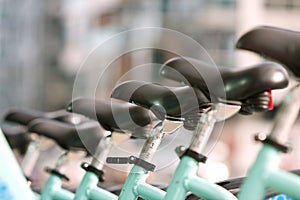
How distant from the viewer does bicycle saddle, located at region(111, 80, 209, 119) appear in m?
2.44

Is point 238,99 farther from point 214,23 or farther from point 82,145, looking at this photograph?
point 214,23

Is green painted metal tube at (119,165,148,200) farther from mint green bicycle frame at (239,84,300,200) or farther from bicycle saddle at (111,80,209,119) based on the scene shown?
mint green bicycle frame at (239,84,300,200)

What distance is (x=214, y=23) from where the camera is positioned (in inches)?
1059

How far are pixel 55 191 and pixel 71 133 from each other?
25 cm

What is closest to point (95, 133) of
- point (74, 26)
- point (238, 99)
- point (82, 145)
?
point (82, 145)

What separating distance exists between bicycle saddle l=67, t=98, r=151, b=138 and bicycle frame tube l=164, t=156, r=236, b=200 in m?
0.26

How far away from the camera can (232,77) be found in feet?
7.51

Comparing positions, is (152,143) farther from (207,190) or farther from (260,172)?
(260,172)

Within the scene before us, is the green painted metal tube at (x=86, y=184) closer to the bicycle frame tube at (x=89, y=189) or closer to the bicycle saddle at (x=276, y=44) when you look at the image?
the bicycle frame tube at (x=89, y=189)

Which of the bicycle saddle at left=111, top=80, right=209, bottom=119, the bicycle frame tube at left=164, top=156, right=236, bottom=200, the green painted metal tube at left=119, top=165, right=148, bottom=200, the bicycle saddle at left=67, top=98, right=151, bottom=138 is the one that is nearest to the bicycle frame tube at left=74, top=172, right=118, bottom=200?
the bicycle saddle at left=67, top=98, right=151, bottom=138

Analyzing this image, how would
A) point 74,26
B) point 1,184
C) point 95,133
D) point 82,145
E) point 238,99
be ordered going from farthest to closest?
point 74,26
point 82,145
point 95,133
point 238,99
point 1,184

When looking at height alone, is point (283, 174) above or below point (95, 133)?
above

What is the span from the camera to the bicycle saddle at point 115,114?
2693mm

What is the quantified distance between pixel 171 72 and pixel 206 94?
0.13m
